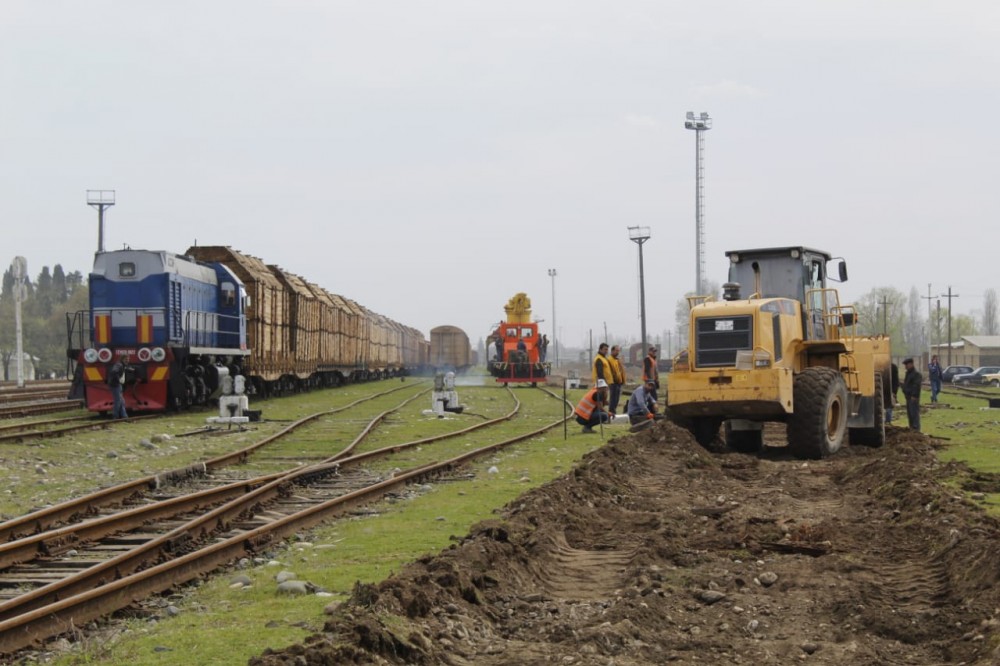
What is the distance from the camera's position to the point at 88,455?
57.3 feet

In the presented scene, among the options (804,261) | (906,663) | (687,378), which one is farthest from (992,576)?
(804,261)

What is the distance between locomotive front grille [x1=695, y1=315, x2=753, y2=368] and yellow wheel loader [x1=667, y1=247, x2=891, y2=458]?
0.01 meters

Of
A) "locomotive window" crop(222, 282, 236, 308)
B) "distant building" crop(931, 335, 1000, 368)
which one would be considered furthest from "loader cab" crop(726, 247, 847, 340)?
"distant building" crop(931, 335, 1000, 368)

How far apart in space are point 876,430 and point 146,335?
17.2 m

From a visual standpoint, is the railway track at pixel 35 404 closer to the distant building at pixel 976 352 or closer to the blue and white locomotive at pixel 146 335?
the blue and white locomotive at pixel 146 335

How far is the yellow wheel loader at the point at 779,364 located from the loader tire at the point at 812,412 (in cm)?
1

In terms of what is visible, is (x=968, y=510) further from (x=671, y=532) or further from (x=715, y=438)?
(x=715, y=438)

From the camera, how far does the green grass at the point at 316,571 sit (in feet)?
20.1

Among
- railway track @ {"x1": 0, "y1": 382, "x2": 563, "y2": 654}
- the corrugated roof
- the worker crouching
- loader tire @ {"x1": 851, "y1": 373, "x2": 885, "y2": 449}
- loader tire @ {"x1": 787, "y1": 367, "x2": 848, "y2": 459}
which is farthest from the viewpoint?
the corrugated roof

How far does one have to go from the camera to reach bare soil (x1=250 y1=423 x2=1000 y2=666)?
6.03 meters

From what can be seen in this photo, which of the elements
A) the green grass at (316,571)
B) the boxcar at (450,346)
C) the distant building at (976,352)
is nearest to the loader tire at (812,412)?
the green grass at (316,571)

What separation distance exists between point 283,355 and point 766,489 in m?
27.1

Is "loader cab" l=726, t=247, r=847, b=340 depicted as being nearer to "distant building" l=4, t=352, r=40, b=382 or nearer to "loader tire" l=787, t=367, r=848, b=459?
"loader tire" l=787, t=367, r=848, b=459

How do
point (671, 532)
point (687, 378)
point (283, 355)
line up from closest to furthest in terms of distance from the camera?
1. point (671, 532)
2. point (687, 378)
3. point (283, 355)
